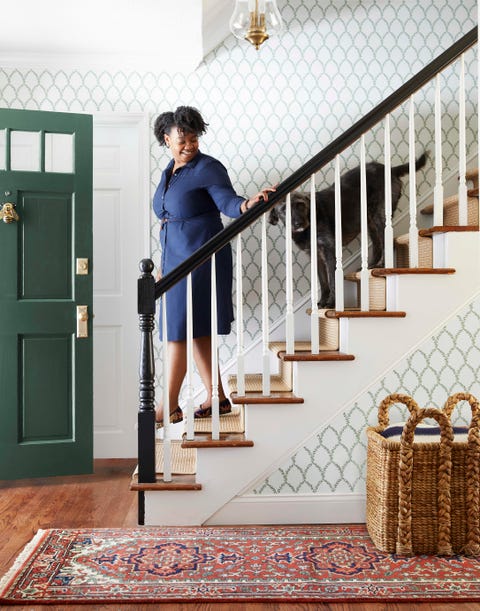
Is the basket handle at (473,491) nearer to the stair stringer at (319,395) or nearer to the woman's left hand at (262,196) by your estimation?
the stair stringer at (319,395)

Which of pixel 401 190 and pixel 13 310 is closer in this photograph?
pixel 13 310

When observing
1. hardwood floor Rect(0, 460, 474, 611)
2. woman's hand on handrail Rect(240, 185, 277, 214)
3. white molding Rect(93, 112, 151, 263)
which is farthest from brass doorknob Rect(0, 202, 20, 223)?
hardwood floor Rect(0, 460, 474, 611)

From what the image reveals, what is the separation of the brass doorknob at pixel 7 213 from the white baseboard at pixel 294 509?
189cm

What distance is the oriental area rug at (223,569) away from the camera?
2.01 m

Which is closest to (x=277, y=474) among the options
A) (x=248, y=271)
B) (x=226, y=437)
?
(x=226, y=437)

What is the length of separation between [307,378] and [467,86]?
7.56 feet

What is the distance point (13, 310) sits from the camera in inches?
134

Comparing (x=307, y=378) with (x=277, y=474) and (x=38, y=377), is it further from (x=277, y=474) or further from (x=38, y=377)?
(x=38, y=377)

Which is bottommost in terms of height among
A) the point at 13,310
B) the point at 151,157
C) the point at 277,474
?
the point at 277,474

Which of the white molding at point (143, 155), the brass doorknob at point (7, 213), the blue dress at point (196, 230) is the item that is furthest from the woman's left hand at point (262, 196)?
the brass doorknob at point (7, 213)

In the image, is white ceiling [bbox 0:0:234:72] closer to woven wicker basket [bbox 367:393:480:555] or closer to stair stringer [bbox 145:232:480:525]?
stair stringer [bbox 145:232:480:525]

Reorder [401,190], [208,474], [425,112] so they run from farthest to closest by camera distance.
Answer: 1. [425,112]
2. [401,190]
3. [208,474]

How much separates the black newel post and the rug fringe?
0.45 m

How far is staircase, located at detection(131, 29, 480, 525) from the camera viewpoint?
2.70 metres
